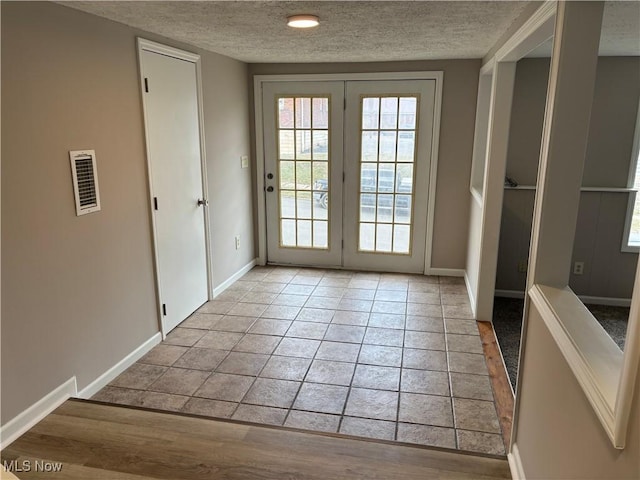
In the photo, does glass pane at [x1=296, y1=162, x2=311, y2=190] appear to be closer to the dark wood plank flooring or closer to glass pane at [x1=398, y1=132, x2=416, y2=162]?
glass pane at [x1=398, y1=132, x2=416, y2=162]

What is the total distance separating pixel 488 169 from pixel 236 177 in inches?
94.1

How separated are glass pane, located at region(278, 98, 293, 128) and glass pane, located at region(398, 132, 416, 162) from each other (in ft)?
3.79

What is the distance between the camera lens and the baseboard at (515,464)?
190 cm

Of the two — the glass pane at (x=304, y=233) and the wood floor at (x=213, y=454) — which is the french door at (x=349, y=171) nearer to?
the glass pane at (x=304, y=233)

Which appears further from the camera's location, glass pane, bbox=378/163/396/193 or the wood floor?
glass pane, bbox=378/163/396/193

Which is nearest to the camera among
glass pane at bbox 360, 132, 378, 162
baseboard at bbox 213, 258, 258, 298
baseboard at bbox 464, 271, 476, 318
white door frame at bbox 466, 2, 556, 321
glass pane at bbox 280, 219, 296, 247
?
white door frame at bbox 466, 2, 556, 321

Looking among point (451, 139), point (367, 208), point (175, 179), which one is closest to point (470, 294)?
point (367, 208)

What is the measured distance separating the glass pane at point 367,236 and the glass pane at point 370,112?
104cm

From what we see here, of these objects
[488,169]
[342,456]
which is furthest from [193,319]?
[488,169]

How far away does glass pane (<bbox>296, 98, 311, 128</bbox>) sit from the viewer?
477 cm

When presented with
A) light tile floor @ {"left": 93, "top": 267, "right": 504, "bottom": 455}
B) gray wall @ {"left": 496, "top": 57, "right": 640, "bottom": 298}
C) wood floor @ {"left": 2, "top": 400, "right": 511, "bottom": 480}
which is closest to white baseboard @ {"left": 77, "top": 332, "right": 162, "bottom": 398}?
light tile floor @ {"left": 93, "top": 267, "right": 504, "bottom": 455}

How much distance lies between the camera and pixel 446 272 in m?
4.88

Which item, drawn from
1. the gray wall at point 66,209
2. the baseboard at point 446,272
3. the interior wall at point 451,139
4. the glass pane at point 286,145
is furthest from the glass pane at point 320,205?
the gray wall at point 66,209

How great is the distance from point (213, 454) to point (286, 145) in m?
3.46
